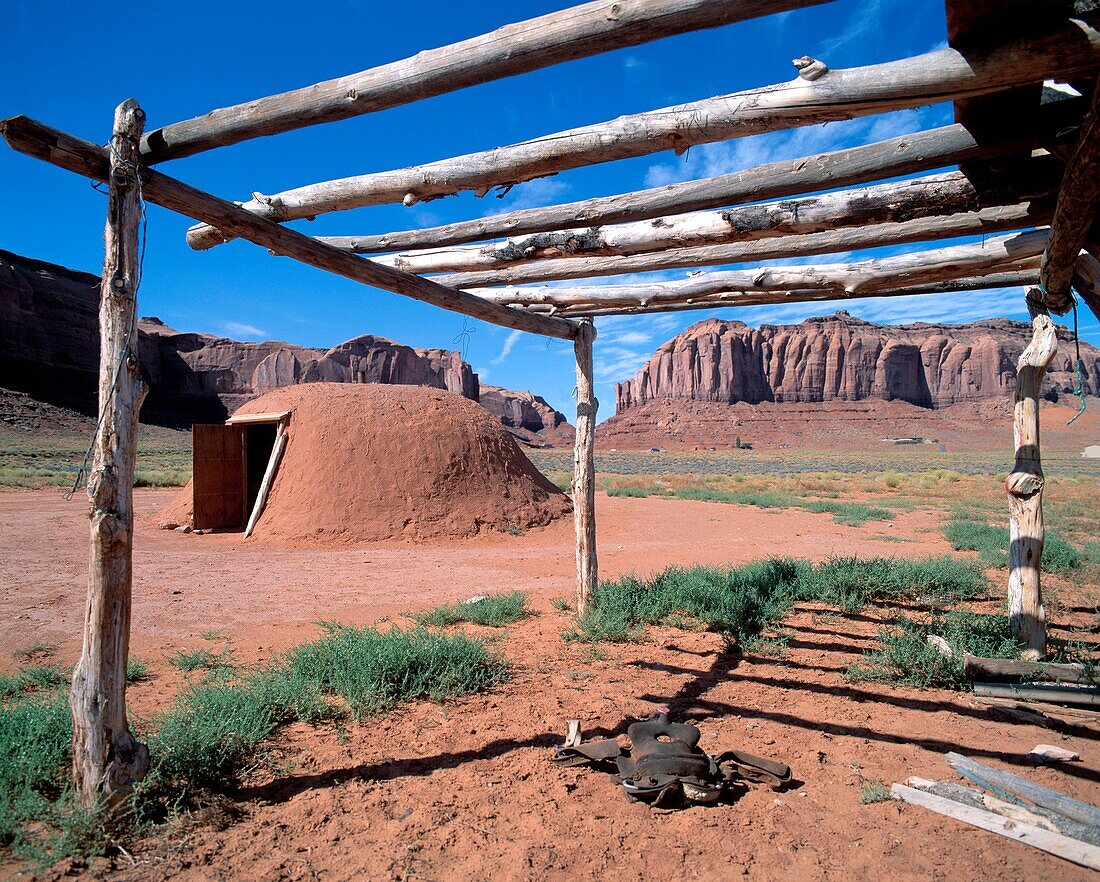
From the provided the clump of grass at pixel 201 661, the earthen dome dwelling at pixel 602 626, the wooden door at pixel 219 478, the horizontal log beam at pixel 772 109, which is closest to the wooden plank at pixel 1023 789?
the earthen dome dwelling at pixel 602 626

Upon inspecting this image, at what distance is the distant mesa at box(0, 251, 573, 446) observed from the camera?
177ft

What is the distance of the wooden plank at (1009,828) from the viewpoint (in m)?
2.50

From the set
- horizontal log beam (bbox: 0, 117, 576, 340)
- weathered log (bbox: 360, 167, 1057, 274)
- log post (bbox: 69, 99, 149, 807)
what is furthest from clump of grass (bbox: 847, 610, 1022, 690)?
log post (bbox: 69, 99, 149, 807)

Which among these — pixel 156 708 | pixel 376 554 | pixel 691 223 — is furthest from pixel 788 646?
pixel 376 554

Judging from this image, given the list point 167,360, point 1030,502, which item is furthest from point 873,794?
point 167,360

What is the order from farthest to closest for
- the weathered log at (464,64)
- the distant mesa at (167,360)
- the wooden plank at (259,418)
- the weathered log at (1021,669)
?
the distant mesa at (167,360)
the wooden plank at (259,418)
the weathered log at (1021,669)
the weathered log at (464,64)

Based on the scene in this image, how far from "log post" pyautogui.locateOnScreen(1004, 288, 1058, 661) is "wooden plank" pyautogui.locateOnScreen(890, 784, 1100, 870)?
2.42 meters

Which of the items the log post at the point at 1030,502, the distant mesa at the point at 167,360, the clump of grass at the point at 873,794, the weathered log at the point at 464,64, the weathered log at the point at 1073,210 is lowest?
the clump of grass at the point at 873,794

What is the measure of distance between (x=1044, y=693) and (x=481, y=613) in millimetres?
4463

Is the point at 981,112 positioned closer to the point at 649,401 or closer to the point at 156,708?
the point at 156,708

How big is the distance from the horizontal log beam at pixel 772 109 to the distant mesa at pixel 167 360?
4399cm

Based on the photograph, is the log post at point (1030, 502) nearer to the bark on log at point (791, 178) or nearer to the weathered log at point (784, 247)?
the weathered log at point (784, 247)

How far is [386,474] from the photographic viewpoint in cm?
1213

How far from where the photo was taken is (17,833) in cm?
241
